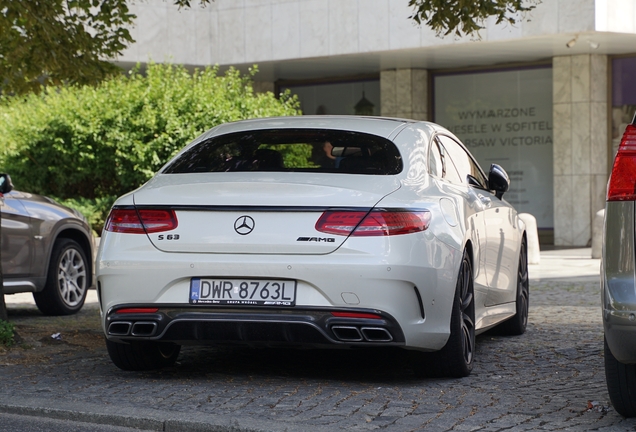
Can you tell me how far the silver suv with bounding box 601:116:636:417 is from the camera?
15.3 ft

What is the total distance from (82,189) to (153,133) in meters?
2.13

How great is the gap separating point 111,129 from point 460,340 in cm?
1339

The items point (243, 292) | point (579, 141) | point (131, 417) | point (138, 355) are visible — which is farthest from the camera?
point (579, 141)

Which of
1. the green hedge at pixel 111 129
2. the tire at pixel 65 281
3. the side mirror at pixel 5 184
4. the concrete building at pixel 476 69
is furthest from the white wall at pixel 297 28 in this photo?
the side mirror at pixel 5 184

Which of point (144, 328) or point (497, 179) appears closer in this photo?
point (144, 328)

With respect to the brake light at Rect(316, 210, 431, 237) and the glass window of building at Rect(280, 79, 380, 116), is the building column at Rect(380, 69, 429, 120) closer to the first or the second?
the glass window of building at Rect(280, 79, 380, 116)

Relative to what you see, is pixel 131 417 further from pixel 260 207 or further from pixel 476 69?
pixel 476 69

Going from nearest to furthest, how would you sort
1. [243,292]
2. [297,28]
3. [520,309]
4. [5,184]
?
[243,292]
[520,309]
[5,184]
[297,28]

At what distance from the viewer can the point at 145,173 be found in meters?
18.3

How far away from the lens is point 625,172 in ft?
15.7

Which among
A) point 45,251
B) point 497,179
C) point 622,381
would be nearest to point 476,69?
point 45,251

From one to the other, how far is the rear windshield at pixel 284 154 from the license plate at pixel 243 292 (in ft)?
2.54

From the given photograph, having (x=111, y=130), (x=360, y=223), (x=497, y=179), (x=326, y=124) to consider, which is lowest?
(x=360, y=223)

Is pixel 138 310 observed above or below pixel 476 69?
below
